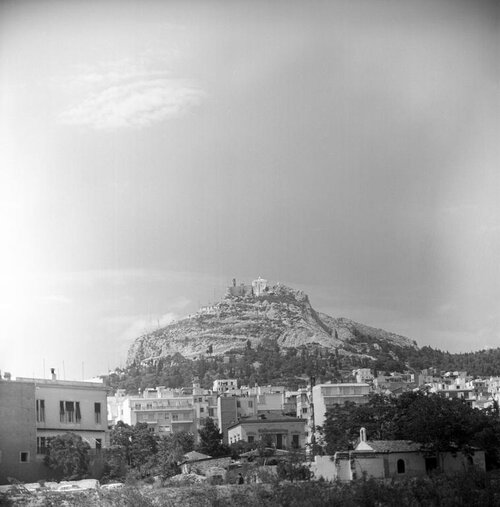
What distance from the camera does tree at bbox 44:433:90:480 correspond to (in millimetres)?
12844

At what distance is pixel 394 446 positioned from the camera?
13031mm

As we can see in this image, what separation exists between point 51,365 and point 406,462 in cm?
459

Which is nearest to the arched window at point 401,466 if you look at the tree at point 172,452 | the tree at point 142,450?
the tree at point 172,452

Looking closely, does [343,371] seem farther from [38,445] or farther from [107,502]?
[107,502]

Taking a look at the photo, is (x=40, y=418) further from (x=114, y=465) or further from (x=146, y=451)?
(x=146, y=451)

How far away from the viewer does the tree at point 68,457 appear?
1284 cm

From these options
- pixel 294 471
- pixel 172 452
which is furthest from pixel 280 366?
pixel 294 471

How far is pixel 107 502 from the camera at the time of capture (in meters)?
10.7

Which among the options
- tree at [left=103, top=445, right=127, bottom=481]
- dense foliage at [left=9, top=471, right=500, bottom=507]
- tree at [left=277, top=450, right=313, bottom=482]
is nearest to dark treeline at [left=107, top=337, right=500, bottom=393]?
tree at [left=103, top=445, right=127, bottom=481]

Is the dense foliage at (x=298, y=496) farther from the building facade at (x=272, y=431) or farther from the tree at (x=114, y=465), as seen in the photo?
the building facade at (x=272, y=431)

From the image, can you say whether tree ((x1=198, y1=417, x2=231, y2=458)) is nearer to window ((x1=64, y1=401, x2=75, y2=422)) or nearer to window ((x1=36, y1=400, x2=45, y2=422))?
window ((x1=64, y1=401, x2=75, y2=422))

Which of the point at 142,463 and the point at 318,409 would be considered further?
the point at 318,409

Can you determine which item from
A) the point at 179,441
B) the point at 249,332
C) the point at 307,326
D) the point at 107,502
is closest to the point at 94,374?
the point at 179,441

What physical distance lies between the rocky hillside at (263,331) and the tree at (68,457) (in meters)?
5.28
